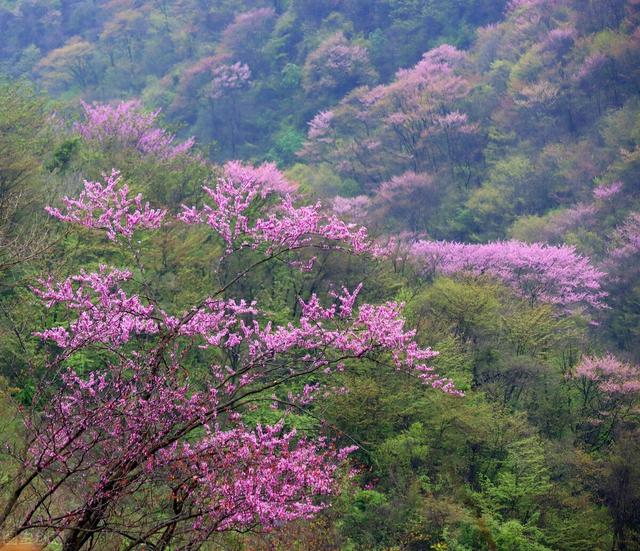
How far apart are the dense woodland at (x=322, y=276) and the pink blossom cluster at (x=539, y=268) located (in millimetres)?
141

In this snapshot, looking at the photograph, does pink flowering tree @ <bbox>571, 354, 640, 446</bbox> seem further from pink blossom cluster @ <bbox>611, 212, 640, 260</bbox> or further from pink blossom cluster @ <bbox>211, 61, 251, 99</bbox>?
pink blossom cluster @ <bbox>211, 61, 251, 99</bbox>

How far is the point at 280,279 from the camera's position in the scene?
20875 millimetres

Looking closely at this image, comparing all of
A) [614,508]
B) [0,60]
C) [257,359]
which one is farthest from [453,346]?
[0,60]

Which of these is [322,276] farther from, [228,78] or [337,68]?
[228,78]

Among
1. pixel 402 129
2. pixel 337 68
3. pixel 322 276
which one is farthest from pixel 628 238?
pixel 337 68

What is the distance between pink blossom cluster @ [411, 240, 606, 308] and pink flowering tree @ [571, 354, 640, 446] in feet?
26.6

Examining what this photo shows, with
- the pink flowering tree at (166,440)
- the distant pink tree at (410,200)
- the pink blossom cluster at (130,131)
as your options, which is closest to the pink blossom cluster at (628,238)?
the distant pink tree at (410,200)

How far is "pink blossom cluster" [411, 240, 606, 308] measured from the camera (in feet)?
98.2

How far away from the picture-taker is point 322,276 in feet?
68.8

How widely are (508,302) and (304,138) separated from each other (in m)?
30.1

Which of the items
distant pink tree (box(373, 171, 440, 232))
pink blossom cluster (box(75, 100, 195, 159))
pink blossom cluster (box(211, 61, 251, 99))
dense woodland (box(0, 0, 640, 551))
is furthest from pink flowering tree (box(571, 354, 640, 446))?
pink blossom cluster (box(211, 61, 251, 99))

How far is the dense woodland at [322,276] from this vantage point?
5992 millimetres

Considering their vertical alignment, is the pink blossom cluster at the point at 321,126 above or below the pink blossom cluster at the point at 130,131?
below

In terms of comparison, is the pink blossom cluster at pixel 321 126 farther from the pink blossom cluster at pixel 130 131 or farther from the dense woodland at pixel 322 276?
the pink blossom cluster at pixel 130 131
